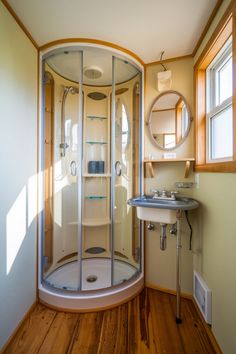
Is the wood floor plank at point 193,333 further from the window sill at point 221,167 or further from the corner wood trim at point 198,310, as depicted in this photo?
the window sill at point 221,167

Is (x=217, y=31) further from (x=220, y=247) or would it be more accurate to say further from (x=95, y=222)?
(x=95, y=222)

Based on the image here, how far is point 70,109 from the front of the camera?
6.43ft

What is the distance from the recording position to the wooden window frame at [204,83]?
3.46ft

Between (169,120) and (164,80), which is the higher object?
(164,80)

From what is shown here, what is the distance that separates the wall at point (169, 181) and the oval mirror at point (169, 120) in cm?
5

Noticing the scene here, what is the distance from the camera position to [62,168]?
1990 mm

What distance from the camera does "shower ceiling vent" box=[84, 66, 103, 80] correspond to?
1789mm

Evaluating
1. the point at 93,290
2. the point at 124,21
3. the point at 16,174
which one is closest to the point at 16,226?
the point at 16,174

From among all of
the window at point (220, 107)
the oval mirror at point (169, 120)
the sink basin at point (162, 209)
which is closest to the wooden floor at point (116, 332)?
the sink basin at point (162, 209)

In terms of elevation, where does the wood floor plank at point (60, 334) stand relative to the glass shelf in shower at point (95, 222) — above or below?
below

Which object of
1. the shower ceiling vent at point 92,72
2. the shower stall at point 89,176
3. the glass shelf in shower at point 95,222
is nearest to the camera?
the shower stall at point 89,176

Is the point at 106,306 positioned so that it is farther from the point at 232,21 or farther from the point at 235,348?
the point at 232,21

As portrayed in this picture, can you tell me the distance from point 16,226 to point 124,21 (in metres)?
1.74

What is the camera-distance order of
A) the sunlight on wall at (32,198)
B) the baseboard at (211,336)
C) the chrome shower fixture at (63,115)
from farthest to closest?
1. the chrome shower fixture at (63,115)
2. the sunlight on wall at (32,198)
3. the baseboard at (211,336)
